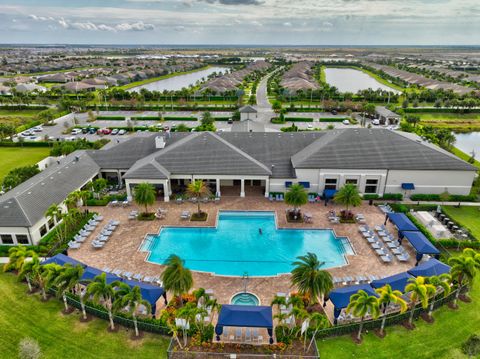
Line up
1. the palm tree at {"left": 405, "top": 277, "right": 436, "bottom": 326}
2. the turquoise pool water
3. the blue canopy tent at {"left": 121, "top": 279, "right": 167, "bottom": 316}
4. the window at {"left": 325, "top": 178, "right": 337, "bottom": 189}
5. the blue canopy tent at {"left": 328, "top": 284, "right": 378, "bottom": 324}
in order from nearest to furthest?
the palm tree at {"left": 405, "top": 277, "right": 436, "bottom": 326} < the blue canopy tent at {"left": 328, "top": 284, "right": 378, "bottom": 324} < the blue canopy tent at {"left": 121, "top": 279, "right": 167, "bottom": 316} < the turquoise pool water < the window at {"left": 325, "top": 178, "right": 337, "bottom": 189}

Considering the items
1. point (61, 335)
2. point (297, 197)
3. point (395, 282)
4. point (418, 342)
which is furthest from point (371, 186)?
point (61, 335)

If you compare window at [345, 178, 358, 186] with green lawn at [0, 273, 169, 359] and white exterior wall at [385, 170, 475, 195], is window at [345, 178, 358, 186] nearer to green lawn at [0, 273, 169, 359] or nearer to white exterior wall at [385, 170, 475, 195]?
white exterior wall at [385, 170, 475, 195]

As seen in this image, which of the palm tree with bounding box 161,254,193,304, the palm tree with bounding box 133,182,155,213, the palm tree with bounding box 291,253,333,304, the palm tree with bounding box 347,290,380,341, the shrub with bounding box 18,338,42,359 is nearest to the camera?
the shrub with bounding box 18,338,42,359

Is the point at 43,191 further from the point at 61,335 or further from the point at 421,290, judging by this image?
the point at 421,290

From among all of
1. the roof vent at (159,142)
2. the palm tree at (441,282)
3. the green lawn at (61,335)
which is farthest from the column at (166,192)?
the palm tree at (441,282)

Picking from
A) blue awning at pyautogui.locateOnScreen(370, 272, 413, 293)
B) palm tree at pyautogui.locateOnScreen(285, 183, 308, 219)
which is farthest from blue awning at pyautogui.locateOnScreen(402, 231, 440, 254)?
palm tree at pyautogui.locateOnScreen(285, 183, 308, 219)

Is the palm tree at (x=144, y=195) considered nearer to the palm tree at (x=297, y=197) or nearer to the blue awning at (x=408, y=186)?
the palm tree at (x=297, y=197)
